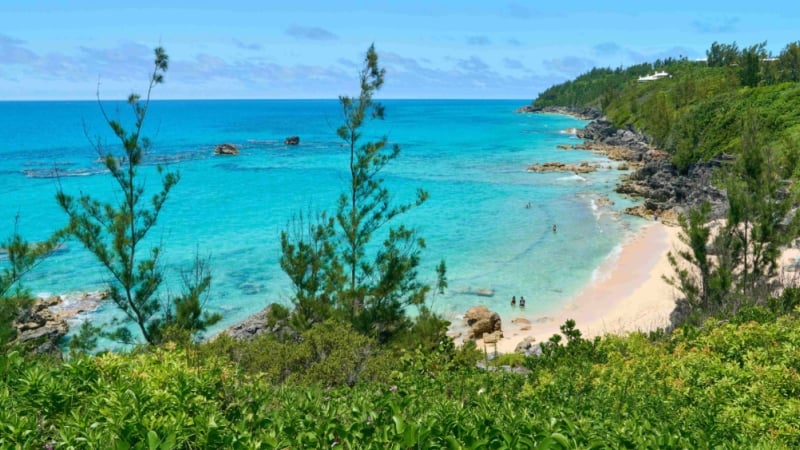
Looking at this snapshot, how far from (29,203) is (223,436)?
182 feet

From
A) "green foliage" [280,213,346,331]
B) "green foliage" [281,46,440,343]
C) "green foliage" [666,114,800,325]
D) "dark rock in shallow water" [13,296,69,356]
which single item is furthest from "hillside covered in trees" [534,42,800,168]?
"dark rock in shallow water" [13,296,69,356]

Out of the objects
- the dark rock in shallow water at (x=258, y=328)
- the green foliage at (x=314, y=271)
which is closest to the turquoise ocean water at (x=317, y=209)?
the green foliage at (x=314, y=271)

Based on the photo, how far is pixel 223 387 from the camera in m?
6.15

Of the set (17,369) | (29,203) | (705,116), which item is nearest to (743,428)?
(17,369)

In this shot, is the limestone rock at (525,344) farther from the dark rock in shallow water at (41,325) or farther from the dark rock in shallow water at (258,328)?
the dark rock in shallow water at (41,325)

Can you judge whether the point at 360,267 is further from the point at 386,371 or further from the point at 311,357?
the point at 386,371

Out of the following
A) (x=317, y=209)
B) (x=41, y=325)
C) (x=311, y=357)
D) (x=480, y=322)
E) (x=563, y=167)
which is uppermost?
(x=311, y=357)

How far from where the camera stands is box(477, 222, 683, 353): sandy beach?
25542mm

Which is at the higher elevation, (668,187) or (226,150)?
(226,150)

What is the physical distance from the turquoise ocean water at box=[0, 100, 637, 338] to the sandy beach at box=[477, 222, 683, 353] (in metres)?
1.04

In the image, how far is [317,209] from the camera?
1805 inches

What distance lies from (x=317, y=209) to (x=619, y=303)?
25174 mm

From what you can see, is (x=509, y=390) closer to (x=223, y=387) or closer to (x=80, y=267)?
(x=223, y=387)

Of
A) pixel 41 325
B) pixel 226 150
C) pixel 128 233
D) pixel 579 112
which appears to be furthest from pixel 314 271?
pixel 579 112
